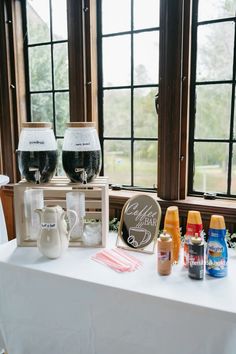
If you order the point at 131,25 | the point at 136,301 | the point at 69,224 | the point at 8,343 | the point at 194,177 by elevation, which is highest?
the point at 131,25

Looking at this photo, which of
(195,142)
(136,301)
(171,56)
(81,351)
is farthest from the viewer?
(195,142)

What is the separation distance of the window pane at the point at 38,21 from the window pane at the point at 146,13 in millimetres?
636

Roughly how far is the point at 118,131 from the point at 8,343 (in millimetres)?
1300

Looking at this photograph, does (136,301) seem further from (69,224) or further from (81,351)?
(69,224)

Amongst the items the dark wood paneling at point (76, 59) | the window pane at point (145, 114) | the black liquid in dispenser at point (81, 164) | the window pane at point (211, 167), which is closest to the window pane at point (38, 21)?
the dark wood paneling at point (76, 59)

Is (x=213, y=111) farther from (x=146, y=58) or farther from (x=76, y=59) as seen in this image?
(x=76, y=59)

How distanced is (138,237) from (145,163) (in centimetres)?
63

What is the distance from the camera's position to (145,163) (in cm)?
195

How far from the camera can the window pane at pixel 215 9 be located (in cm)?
162

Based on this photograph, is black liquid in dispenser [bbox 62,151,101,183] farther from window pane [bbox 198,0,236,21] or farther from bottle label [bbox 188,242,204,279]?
window pane [bbox 198,0,236,21]

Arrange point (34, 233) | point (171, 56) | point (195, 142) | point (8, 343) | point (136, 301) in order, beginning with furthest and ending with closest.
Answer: point (195, 142) < point (171, 56) < point (34, 233) < point (8, 343) < point (136, 301)

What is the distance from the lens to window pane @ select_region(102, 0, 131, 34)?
188 centimetres

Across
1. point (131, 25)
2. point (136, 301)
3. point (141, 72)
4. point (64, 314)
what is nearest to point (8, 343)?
point (64, 314)

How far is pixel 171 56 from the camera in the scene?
1659 millimetres
